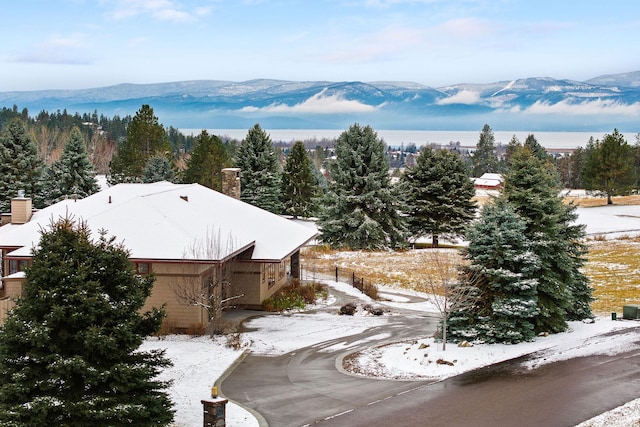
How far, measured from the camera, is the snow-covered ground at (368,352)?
52.3 ft

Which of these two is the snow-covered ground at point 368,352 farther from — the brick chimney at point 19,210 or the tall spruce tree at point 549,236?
the brick chimney at point 19,210

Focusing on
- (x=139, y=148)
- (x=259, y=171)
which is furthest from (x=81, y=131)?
(x=259, y=171)

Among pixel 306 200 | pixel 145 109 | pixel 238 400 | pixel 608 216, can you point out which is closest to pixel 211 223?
pixel 238 400

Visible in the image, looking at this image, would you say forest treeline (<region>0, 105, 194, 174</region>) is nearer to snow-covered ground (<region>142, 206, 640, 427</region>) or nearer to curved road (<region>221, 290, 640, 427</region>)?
snow-covered ground (<region>142, 206, 640, 427</region>)

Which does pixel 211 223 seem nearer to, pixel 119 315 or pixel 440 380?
pixel 440 380

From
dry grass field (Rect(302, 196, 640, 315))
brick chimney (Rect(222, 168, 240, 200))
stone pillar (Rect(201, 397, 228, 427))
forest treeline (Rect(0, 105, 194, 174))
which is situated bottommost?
dry grass field (Rect(302, 196, 640, 315))

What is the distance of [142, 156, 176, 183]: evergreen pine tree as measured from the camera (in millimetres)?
66812

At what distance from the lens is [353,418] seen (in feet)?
50.0

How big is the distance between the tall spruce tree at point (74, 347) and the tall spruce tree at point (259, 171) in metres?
51.9

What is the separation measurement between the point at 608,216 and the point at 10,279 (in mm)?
63374

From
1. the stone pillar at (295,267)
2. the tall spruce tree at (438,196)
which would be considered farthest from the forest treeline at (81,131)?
the stone pillar at (295,267)

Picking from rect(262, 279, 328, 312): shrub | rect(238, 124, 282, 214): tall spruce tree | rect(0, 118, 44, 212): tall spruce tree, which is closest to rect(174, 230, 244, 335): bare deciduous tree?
rect(262, 279, 328, 312): shrub

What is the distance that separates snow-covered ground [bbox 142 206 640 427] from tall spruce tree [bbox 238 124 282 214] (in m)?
38.6

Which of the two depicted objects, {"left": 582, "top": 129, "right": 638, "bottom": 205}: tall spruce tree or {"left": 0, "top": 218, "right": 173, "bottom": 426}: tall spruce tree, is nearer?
{"left": 0, "top": 218, "right": 173, "bottom": 426}: tall spruce tree
